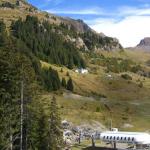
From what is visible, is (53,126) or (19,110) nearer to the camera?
(19,110)

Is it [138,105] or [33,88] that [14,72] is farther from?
[138,105]

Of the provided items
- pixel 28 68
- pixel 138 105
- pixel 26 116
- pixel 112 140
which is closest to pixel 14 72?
pixel 28 68

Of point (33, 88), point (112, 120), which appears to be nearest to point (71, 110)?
point (112, 120)

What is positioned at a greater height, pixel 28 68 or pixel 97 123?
pixel 28 68

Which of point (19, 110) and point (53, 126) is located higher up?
point (19, 110)

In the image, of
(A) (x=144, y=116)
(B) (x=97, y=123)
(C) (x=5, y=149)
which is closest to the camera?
(C) (x=5, y=149)

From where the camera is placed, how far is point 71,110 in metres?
146

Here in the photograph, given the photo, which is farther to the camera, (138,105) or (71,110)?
(138,105)

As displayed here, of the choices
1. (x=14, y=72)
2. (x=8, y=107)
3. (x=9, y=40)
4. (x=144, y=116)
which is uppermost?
(x=9, y=40)

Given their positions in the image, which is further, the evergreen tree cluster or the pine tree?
the pine tree

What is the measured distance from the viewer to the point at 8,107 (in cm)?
6166

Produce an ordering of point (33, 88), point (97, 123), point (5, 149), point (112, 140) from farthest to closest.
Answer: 1. point (97, 123)
2. point (112, 140)
3. point (33, 88)
4. point (5, 149)

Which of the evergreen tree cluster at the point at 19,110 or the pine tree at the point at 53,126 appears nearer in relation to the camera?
the evergreen tree cluster at the point at 19,110

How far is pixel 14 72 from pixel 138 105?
5399 inches
